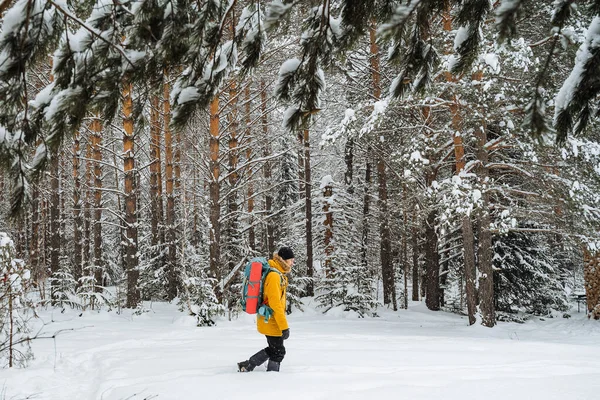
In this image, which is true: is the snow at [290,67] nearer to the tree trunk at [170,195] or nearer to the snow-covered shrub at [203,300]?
A: the snow-covered shrub at [203,300]

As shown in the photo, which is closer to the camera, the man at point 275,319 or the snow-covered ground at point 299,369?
the snow-covered ground at point 299,369

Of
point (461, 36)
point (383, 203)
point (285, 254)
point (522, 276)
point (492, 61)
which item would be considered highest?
point (492, 61)

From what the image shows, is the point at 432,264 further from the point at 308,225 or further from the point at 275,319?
the point at 275,319

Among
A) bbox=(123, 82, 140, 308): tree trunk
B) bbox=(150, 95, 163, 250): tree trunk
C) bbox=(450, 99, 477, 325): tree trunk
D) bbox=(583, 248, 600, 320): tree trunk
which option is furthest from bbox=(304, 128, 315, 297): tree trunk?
bbox=(583, 248, 600, 320): tree trunk

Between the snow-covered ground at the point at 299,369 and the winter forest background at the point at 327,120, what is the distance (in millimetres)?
1184

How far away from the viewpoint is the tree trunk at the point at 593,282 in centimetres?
1370

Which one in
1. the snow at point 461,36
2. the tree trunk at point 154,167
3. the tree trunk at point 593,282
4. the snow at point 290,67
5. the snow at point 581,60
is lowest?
the tree trunk at point 593,282

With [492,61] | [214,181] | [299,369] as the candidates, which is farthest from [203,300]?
[492,61]

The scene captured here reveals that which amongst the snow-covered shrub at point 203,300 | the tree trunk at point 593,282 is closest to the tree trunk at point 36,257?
the snow-covered shrub at point 203,300

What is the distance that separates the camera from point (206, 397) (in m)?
4.28

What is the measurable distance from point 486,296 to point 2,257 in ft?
32.6

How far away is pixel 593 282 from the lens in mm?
13961

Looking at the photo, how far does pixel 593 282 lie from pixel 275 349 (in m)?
13.2

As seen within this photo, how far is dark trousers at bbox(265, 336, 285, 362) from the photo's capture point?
16.8 ft
